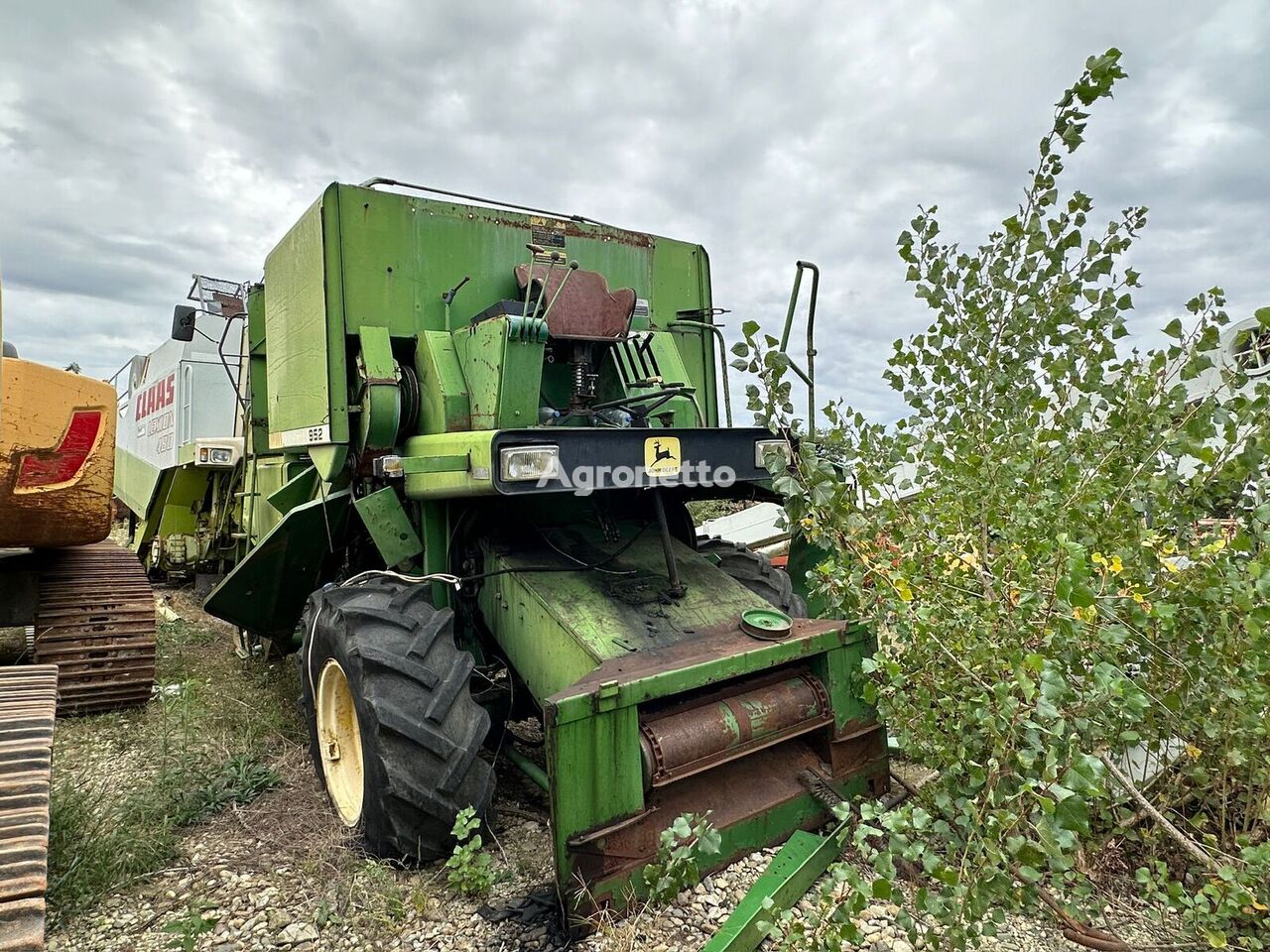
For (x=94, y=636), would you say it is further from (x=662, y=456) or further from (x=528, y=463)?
(x=662, y=456)

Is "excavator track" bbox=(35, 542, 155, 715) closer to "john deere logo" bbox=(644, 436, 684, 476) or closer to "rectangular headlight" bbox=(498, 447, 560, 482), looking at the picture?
"rectangular headlight" bbox=(498, 447, 560, 482)

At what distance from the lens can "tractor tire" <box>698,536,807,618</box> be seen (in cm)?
397

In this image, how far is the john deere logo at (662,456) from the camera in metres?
3.08

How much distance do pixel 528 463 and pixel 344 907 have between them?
62.8 inches

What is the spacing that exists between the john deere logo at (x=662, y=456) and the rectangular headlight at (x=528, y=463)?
1.28 feet

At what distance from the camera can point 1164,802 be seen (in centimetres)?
263

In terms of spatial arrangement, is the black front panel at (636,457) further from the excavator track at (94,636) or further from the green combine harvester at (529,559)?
the excavator track at (94,636)

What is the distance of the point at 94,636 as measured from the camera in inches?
188

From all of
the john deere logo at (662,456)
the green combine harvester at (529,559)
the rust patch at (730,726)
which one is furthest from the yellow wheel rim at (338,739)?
the john deere logo at (662,456)

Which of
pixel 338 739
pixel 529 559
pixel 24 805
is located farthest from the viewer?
pixel 529 559

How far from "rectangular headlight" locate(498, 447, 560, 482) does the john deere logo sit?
0.39m

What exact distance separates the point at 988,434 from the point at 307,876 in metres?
2.92

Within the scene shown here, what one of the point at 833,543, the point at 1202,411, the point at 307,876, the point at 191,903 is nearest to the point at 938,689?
the point at 833,543

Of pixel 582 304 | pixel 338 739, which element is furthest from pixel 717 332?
pixel 338 739
